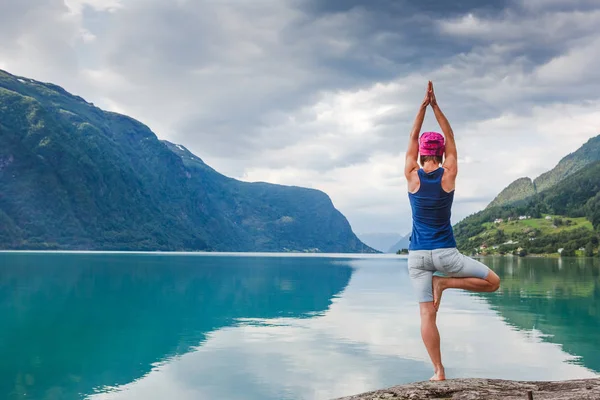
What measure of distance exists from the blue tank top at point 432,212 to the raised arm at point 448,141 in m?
0.16

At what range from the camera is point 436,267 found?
962cm

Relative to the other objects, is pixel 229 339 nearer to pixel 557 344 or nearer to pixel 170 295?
pixel 557 344

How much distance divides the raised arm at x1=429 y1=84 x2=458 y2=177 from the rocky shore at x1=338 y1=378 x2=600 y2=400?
130 inches

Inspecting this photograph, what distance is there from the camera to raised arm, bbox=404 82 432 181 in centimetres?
989

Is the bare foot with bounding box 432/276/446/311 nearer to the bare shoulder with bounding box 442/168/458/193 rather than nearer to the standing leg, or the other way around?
the standing leg

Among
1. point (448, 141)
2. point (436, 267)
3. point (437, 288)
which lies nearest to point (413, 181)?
point (448, 141)

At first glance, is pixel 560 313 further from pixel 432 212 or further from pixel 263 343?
pixel 432 212

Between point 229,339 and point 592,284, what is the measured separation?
214ft

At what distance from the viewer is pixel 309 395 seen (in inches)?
926

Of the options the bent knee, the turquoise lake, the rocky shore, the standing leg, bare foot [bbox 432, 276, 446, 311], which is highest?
bare foot [bbox 432, 276, 446, 311]

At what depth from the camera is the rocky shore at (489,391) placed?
795 cm

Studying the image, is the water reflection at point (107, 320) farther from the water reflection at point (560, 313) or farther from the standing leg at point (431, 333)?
the standing leg at point (431, 333)

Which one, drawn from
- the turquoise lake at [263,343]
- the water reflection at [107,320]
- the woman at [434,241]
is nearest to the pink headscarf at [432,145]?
the woman at [434,241]

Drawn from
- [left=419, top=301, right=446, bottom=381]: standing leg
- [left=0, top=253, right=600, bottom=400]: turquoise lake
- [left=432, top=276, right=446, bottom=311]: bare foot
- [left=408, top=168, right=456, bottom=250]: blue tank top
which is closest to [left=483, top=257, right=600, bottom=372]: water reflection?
[left=0, top=253, right=600, bottom=400]: turquoise lake
